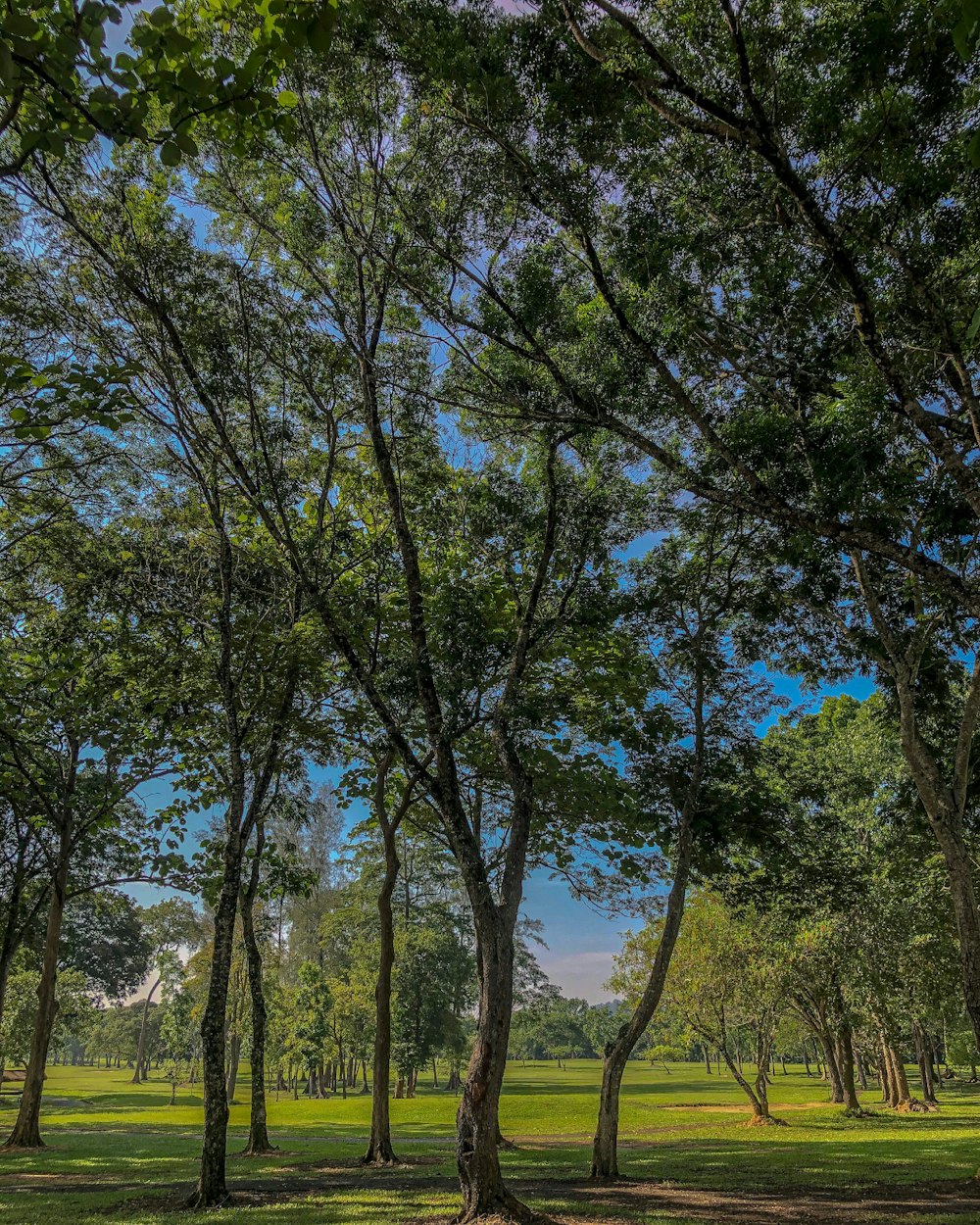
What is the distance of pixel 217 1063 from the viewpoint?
933 centimetres

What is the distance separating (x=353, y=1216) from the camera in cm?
833

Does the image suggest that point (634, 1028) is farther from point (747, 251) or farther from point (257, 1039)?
point (747, 251)

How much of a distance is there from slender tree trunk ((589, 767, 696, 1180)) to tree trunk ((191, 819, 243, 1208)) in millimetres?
5788

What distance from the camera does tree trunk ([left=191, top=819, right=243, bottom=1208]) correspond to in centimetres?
911

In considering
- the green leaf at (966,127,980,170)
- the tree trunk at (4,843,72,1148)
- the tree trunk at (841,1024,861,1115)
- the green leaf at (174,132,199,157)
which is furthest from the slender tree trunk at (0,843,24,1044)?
the tree trunk at (841,1024,861,1115)

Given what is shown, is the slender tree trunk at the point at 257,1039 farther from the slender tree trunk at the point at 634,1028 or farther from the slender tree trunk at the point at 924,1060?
the slender tree trunk at the point at 924,1060

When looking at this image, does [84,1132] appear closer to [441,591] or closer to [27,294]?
[441,591]

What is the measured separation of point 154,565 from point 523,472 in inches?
241

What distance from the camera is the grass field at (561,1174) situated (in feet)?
28.4

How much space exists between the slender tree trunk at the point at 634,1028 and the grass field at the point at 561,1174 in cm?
50

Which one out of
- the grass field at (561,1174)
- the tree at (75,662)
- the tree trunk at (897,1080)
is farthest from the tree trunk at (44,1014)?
the tree trunk at (897,1080)

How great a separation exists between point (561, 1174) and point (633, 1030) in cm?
274

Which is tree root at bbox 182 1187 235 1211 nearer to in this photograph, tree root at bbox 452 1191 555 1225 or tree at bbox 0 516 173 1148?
tree root at bbox 452 1191 555 1225

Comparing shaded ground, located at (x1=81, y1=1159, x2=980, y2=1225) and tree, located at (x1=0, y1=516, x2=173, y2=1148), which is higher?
tree, located at (x1=0, y1=516, x2=173, y2=1148)
